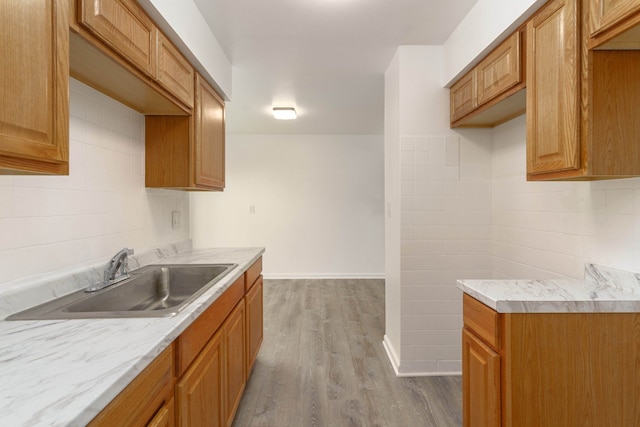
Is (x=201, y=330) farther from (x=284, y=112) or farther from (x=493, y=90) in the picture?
(x=284, y=112)

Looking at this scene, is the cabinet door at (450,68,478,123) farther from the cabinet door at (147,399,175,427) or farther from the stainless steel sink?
the cabinet door at (147,399,175,427)

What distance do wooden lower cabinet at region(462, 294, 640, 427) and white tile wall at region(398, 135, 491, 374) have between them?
123 centimetres

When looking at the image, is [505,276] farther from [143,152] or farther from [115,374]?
[143,152]

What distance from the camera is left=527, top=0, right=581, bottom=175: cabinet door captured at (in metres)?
1.37

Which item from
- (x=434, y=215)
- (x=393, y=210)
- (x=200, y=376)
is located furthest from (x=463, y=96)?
(x=200, y=376)

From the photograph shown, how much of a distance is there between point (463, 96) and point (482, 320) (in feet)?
5.15

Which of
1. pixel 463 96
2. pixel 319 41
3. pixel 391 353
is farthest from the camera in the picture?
pixel 391 353

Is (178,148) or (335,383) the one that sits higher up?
(178,148)

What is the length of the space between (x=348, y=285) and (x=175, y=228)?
126 inches

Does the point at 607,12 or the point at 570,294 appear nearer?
the point at 607,12

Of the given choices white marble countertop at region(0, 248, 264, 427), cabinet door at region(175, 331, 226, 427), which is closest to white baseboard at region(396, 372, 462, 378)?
cabinet door at region(175, 331, 226, 427)

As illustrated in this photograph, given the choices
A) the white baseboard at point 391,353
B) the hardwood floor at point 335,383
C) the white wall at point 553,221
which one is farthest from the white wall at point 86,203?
the white wall at point 553,221

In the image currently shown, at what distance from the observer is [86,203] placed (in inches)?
65.9

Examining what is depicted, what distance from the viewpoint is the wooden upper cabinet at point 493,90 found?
5.90ft
